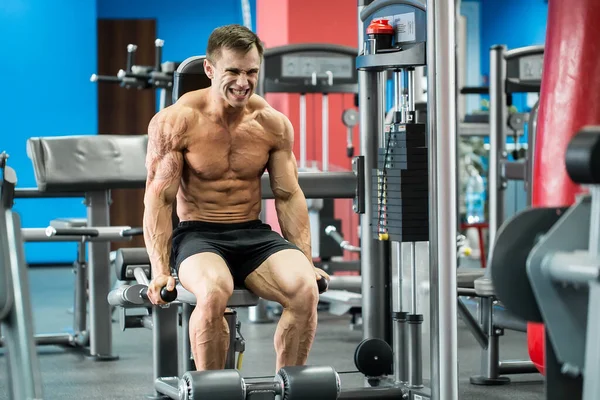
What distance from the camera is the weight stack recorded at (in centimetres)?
304

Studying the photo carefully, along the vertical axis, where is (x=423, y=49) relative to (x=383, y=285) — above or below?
above

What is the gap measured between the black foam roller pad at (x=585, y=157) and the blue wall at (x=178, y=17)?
896 cm

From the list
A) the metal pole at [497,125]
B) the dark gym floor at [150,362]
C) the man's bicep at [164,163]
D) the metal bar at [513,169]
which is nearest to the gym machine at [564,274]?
the man's bicep at [164,163]

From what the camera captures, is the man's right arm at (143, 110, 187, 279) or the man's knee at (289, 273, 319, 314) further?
the man's right arm at (143, 110, 187, 279)

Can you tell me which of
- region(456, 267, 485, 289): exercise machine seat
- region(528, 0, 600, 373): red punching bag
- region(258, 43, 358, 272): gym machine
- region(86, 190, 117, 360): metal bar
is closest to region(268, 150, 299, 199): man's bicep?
region(528, 0, 600, 373): red punching bag

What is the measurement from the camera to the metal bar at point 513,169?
530 centimetres

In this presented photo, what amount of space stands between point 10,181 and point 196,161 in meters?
1.16

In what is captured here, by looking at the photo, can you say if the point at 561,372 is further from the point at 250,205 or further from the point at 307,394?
the point at 250,205

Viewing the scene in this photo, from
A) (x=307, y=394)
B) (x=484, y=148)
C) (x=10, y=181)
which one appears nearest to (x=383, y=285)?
(x=307, y=394)

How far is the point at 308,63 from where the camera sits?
19.4 ft

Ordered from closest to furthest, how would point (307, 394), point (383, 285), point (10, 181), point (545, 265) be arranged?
1. point (545, 265)
2. point (10, 181)
3. point (307, 394)
4. point (383, 285)

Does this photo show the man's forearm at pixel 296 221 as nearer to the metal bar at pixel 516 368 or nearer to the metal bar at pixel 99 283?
the metal bar at pixel 516 368

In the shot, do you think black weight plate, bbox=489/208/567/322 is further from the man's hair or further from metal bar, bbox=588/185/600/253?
the man's hair

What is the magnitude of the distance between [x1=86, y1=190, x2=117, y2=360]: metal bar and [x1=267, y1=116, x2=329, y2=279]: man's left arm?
5.22 ft
